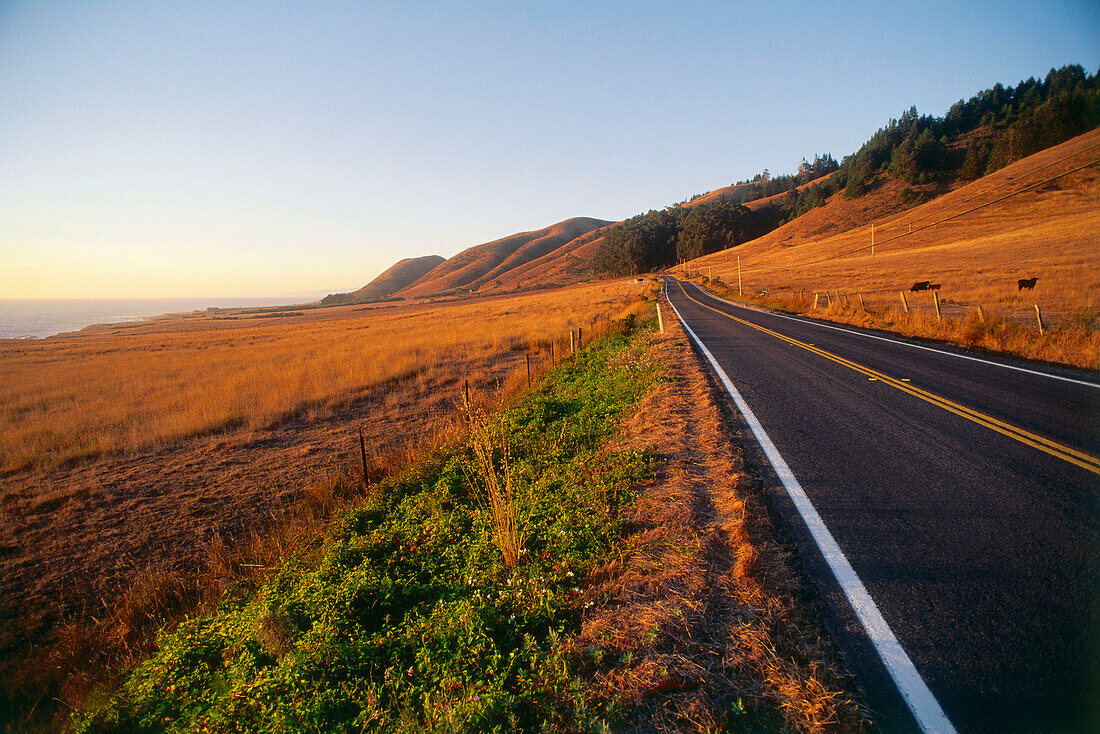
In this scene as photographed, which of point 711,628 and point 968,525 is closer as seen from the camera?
point 711,628

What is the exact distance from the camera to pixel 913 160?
293 feet

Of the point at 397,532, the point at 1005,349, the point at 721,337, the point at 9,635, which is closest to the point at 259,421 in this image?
the point at 9,635

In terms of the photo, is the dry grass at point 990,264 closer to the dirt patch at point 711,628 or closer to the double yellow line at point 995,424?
the double yellow line at point 995,424

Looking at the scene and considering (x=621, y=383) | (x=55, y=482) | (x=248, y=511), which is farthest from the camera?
(x=621, y=383)

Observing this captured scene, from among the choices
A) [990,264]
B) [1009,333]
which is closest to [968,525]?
[1009,333]

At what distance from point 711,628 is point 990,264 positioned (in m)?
43.3

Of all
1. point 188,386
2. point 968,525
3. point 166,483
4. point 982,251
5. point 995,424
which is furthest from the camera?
point 982,251

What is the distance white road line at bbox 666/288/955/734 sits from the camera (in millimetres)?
2010

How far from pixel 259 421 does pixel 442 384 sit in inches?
194

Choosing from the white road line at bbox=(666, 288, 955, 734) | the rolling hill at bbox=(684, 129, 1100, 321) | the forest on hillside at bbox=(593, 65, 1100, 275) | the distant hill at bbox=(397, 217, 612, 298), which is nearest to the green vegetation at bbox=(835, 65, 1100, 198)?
the forest on hillside at bbox=(593, 65, 1100, 275)

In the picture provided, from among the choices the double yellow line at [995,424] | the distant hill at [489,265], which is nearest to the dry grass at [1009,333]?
the double yellow line at [995,424]

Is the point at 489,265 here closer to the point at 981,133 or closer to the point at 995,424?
the point at 981,133

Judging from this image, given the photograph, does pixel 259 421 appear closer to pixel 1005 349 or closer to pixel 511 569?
pixel 511 569

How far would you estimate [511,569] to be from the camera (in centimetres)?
351
